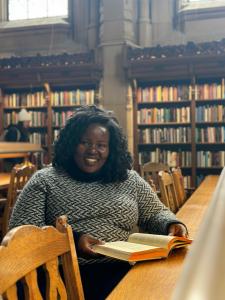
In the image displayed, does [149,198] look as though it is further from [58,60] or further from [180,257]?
[58,60]

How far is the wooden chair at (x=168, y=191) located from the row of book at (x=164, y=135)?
2.97 m

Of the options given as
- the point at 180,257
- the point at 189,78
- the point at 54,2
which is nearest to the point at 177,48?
the point at 189,78

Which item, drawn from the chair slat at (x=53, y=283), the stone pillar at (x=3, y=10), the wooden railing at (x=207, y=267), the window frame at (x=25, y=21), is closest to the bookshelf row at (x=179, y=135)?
the window frame at (x=25, y=21)

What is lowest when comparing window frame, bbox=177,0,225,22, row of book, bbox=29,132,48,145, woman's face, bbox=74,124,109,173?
row of book, bbox=29,132,48,145

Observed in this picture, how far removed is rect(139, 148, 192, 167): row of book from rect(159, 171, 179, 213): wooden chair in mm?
2915

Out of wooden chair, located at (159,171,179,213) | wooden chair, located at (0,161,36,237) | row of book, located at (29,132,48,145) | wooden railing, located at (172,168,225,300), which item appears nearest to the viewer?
wooden railing, located at (172,168,225,300)

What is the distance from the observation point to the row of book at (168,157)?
19.9 feet

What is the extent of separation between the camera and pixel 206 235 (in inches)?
8.8

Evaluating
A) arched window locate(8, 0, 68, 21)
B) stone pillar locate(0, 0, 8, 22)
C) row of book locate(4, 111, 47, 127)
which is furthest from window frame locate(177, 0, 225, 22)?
stone pillar locate(0, 0, 8, 22)

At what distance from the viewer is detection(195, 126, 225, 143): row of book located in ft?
19.5

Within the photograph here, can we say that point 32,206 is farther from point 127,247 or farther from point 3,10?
point 3,10

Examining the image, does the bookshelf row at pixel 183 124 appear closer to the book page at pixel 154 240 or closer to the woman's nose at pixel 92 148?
the woman's nose at pixel 92 148

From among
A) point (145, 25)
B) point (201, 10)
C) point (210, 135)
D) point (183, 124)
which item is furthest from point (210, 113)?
point (145, 25)

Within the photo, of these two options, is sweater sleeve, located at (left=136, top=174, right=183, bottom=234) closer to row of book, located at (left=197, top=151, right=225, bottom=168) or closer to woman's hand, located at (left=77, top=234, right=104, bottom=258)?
woman's hand, located at (left=77, top=234, right=104, bottom=258)
